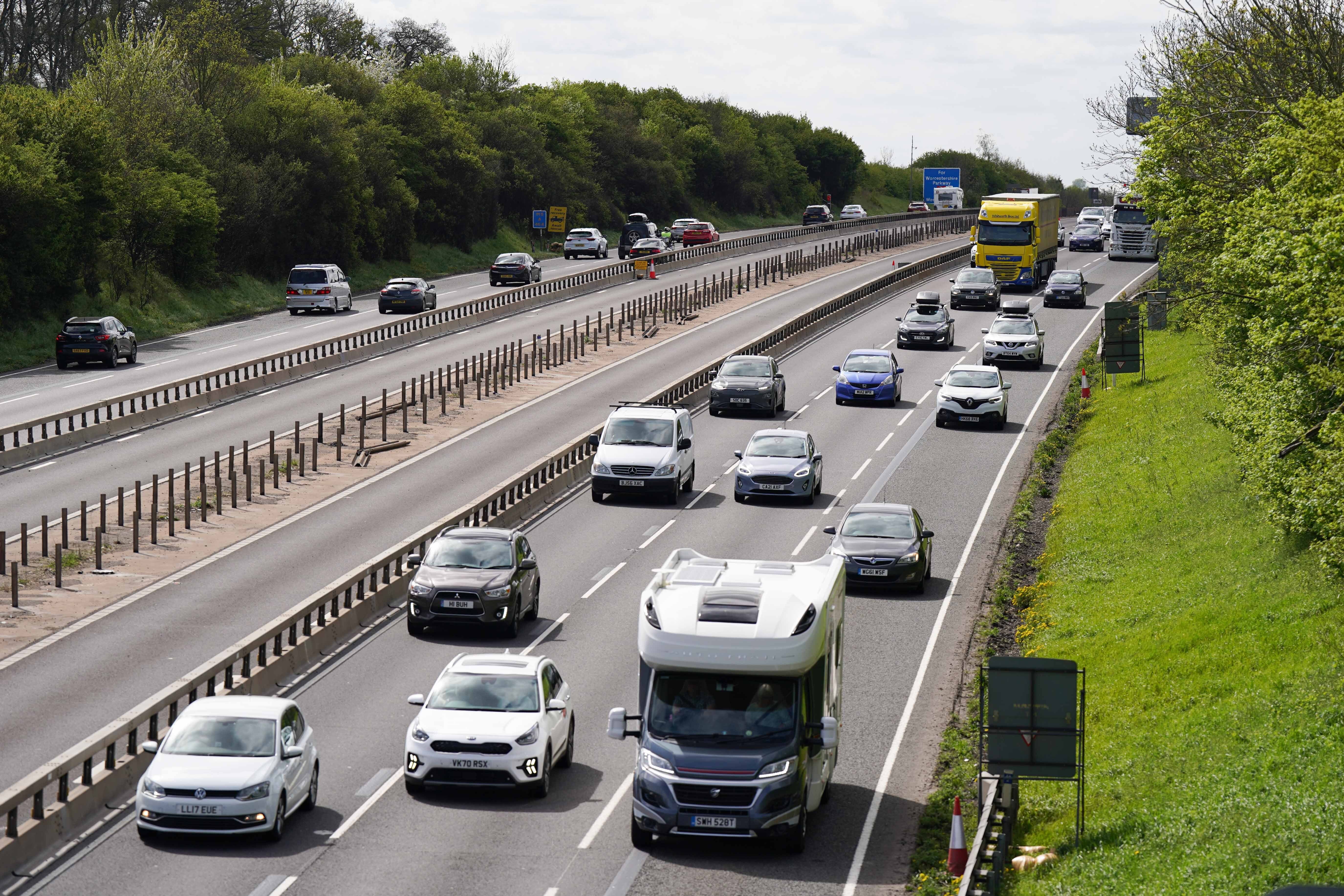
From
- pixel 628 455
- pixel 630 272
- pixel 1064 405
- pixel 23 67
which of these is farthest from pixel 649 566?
pixel 23 67

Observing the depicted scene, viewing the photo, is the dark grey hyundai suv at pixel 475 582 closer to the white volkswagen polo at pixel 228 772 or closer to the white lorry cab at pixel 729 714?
the white volkswagen polo at pixel 228 772

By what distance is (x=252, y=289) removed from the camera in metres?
75.5

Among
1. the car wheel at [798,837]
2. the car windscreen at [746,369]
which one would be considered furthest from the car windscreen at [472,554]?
the car windscreen at [746,369]

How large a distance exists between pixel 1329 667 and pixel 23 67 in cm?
8149

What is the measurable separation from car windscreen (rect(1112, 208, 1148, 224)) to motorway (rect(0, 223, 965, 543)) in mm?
25918

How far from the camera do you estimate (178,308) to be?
68312 millimetres

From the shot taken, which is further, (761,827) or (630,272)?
(630,272)

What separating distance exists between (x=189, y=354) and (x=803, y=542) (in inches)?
1262

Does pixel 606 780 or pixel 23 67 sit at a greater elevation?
pixel 23 67

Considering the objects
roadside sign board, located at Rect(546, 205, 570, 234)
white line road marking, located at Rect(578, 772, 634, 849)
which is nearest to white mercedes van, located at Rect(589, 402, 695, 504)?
white line road marking, located at Rect(578, 772, 634, 849)

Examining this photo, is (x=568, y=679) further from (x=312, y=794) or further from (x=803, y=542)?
(x=803, y=542)

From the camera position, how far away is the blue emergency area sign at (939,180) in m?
160

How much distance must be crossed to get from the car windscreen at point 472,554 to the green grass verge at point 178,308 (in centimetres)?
3289

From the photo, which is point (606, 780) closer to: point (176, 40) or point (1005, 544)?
point (1005, 544)
